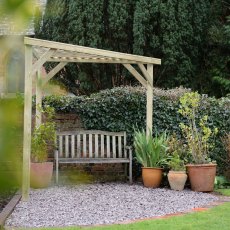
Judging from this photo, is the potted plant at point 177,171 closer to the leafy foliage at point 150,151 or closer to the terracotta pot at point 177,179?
the terracotta pot at point 177,179

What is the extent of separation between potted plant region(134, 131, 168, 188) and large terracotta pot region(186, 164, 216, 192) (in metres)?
A: 0.68

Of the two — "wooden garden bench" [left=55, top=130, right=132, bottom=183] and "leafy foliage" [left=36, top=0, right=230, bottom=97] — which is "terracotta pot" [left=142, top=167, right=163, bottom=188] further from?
"leafy foliage" [left=36, top=0, right=230, bottom=97]

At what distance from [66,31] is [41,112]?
4563 millimetres

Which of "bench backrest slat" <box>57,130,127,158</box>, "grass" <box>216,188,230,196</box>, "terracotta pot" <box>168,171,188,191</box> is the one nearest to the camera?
"grass" <box>216,188,230,196</box>

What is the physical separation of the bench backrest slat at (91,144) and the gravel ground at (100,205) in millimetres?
1098

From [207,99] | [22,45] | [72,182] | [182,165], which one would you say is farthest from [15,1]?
[207,99]

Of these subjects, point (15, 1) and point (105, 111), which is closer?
point (15, 1)

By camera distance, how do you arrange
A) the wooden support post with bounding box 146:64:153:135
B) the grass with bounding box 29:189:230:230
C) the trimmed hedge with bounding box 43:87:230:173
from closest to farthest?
the grass with bounding box 29:189:230:230 < the wooden support post with bounding box 146:64:153:135 < the trimmed hedge with bounding box 43:87:230:173

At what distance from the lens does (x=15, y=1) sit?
1.88 feet

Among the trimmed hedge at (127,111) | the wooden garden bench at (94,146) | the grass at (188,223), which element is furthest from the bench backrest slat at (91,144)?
the grass at (188,223)

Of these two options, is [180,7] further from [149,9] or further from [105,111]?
[105,111]

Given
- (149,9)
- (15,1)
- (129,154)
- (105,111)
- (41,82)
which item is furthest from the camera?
(149,9)

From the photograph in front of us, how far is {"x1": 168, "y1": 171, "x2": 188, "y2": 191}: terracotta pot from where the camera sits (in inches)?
352

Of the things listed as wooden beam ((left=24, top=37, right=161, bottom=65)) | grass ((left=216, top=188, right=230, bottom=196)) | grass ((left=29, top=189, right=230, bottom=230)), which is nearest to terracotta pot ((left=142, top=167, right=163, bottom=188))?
grass ((left=216, top=188, right=230, bottom=196))
